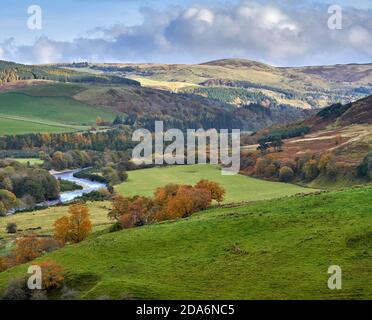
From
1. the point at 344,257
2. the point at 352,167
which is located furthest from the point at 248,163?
the point at 344,257

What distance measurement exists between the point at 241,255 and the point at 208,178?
115 m

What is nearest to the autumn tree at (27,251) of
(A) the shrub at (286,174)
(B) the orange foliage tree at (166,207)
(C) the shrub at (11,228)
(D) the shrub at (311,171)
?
(B) the orange foliage tree at (166,207)

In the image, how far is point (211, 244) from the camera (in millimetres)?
63000

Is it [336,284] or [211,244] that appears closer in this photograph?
[336,284]

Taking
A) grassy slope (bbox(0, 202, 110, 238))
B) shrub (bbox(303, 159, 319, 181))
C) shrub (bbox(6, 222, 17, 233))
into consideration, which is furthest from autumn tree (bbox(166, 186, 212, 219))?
shrub (bbox(303, 159, 319, 181))

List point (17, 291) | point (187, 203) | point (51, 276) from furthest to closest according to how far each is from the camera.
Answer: point (187, 203), point (51, 276), point (17, 291)

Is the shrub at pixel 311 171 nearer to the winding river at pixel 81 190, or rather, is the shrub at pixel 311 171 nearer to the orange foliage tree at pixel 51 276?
the winding river at pixel 81 190

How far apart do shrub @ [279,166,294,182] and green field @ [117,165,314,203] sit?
16.2 feet

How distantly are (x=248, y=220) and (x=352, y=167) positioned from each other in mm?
92581

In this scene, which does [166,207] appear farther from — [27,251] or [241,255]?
[241,255]

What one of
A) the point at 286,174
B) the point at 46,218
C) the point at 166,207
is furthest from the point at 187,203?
the point at 286,174

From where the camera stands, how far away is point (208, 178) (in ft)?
570
